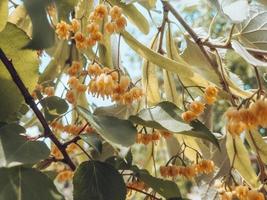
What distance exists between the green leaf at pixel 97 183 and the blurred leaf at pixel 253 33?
0.32 metres

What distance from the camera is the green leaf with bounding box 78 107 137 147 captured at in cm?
59

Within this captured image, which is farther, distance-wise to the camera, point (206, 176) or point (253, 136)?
point (206, 176)

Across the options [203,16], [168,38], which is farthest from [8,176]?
[203,16]

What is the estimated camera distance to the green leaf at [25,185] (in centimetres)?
63

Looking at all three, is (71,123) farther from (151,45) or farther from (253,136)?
(253,136)

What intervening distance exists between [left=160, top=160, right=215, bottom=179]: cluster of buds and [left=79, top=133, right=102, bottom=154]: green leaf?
0.19 metres

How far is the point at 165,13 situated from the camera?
2.91 feet

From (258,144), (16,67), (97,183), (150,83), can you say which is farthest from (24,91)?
(258,144)

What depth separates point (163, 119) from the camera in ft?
2.27

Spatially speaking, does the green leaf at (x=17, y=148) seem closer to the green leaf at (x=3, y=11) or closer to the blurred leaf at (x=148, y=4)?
the green leaf at (x=3, y=11)

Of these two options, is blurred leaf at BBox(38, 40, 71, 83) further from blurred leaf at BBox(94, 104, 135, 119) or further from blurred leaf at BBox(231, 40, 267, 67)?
blurred leaf at BBox(231, 40, 267, 67)

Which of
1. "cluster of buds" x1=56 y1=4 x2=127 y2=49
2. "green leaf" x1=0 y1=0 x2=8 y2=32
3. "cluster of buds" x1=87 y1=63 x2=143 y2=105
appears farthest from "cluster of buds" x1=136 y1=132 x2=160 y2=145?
"green leaf" x1=0 y1=0 x2=8 y2=32

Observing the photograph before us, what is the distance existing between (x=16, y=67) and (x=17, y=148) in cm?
16

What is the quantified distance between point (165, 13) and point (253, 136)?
0.81 feet
